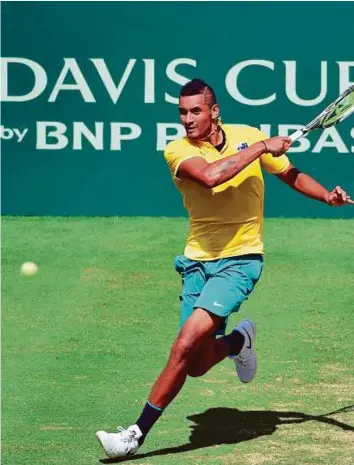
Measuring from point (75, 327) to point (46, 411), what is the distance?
2395 mm

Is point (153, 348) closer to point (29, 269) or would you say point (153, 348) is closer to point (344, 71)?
point (29, 269)

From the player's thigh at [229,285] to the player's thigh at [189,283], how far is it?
11 cm

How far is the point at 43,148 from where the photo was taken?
1571 centimetres

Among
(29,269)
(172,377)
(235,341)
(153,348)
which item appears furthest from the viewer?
(29,269)

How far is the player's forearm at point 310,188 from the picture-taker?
8.52 metres

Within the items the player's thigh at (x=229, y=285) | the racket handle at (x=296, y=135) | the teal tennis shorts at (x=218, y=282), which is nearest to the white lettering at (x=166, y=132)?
the teal tennis shorts at (x=218, y=282)

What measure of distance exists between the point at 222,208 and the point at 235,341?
111 cm

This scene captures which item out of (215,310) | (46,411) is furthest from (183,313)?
(46,411)

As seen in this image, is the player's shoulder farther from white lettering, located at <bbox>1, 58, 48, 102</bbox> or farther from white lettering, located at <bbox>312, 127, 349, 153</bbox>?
white lettering, located at <bbox>1, 58, 48, 102</bbox>

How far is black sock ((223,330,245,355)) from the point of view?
8930 mm

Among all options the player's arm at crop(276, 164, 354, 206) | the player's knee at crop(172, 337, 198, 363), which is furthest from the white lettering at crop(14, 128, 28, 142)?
the player's knee at crop(172, 337, 198, 363)

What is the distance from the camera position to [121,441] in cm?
779

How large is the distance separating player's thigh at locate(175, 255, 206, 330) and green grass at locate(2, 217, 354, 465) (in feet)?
2.76

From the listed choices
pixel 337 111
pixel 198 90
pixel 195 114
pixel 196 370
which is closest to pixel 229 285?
pixel 196 370
